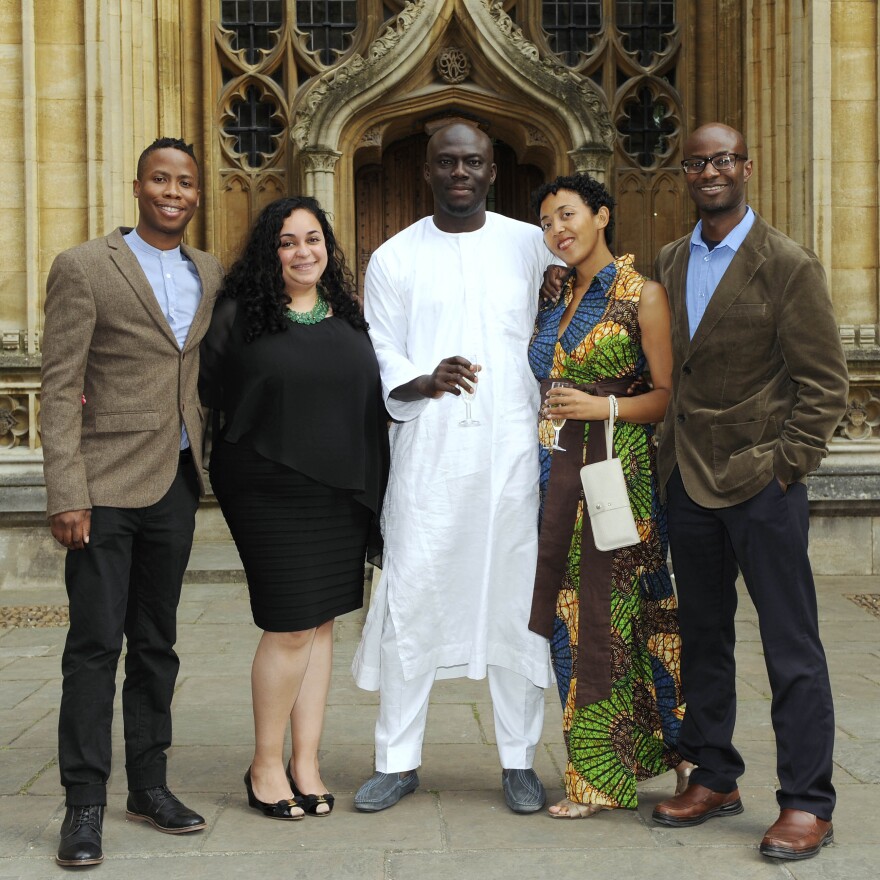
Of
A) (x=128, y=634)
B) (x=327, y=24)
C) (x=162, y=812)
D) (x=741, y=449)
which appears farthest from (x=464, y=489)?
(x=327, y=24)

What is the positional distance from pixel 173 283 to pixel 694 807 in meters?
Result: 2.22

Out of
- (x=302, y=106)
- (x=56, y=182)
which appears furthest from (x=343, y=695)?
(x=302, y=106)

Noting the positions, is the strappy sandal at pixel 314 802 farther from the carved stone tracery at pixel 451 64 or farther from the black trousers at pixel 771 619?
the carved stone tracery at pixel 451 64

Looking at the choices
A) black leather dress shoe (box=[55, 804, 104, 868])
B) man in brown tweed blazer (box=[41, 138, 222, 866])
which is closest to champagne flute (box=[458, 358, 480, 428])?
man in brown tweed blazer (box=[41, 138, 222, 866])

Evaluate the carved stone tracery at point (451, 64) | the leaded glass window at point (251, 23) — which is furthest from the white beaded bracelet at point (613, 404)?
the leaded glass window at point (251, 23)

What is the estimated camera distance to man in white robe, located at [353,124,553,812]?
4.09 m

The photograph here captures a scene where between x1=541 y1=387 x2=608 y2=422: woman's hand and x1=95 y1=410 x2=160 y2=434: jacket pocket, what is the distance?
→ 119 centimetres

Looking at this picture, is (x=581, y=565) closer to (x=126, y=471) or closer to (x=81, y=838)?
(x=126, y=471)

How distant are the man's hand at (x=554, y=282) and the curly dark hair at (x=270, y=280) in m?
0.59

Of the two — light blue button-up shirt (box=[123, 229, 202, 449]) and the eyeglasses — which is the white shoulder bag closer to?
the eyeglasses

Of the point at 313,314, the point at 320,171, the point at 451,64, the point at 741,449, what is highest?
the point at 451,64

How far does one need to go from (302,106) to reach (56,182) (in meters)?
1.96

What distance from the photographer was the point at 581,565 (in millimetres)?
3986

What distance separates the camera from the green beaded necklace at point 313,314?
13.2 feet
